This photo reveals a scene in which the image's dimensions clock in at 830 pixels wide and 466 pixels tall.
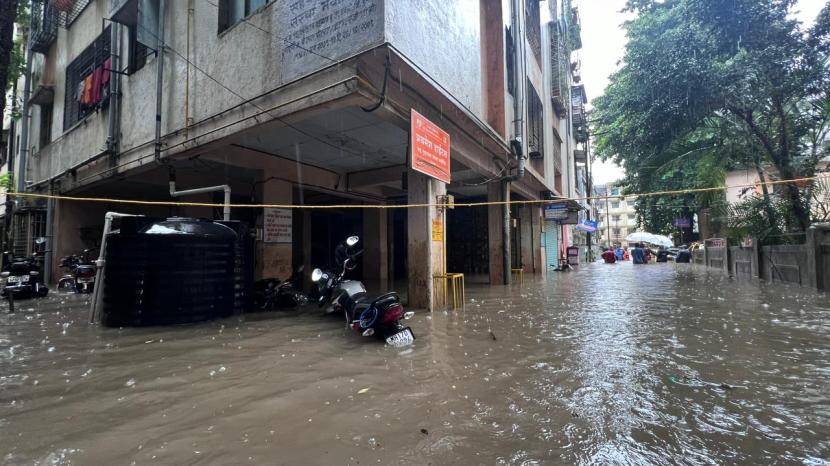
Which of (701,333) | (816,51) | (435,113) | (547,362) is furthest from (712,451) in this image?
(816,51)

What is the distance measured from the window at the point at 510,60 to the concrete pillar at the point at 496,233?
9.41 ft

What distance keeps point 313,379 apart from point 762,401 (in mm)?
3621

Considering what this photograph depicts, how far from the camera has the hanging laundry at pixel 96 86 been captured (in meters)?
10.9

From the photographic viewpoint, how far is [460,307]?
7.86m

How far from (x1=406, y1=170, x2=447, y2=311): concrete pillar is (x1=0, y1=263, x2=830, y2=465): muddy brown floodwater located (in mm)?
1527

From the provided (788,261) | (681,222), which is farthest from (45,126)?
(681,222)

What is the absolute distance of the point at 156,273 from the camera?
573 centimetres

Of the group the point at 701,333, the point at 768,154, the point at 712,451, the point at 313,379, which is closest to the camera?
the point at 712,451

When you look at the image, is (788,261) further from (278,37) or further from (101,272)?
(101,272)

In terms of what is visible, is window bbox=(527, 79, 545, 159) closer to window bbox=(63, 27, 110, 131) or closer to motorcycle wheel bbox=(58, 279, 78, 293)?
window bbox=(63, 27, 110, 131)

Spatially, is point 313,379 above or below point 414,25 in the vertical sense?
below

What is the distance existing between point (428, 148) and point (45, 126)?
1580cm

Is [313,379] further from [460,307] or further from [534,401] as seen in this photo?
[460,307]

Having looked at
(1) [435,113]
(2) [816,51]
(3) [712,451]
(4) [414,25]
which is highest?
(2) [816,51]
